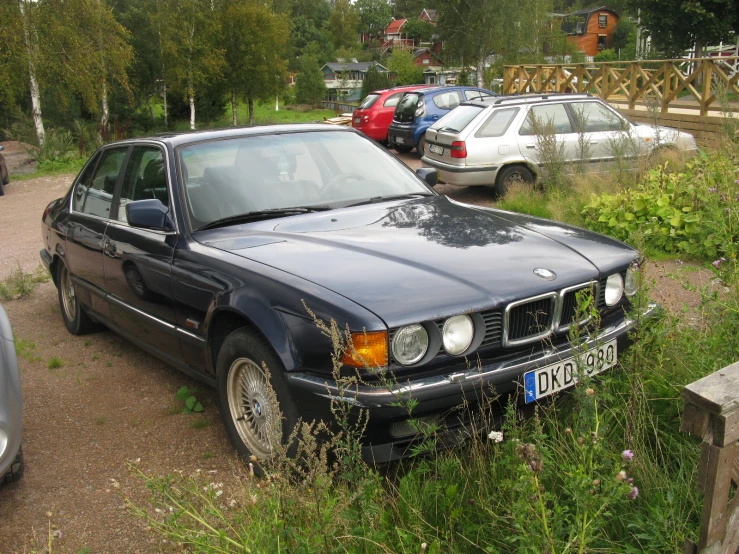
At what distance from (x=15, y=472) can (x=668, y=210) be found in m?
6.36

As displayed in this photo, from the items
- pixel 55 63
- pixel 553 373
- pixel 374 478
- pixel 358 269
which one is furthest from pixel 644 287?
pixel 55 63

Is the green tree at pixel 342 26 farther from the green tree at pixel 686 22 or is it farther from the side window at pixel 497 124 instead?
the side window at pixel 497 124

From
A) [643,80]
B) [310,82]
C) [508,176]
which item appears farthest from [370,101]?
[310,82]

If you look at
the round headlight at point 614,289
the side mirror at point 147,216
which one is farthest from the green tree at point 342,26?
the round headlight at point 614,289

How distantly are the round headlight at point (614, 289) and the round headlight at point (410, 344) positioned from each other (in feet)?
3.92

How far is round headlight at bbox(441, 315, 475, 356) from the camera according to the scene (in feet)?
10.8

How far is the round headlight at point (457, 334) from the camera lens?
3.28 m

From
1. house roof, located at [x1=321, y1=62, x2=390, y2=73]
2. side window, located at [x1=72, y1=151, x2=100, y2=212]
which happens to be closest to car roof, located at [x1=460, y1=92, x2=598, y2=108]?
side window, located at [x1=72, y1=151, x2=100, y2=212]

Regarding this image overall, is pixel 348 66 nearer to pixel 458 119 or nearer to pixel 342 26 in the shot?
pixel 342 26

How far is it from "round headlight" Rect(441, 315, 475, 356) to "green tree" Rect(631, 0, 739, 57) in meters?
45.2

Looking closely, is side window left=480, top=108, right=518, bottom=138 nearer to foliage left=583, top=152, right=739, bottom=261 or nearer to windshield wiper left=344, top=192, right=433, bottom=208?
foliage left=583, top=152, right=739, bottom=261

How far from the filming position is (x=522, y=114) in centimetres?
1252

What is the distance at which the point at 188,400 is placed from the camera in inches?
189

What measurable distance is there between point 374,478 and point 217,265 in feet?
5.05
